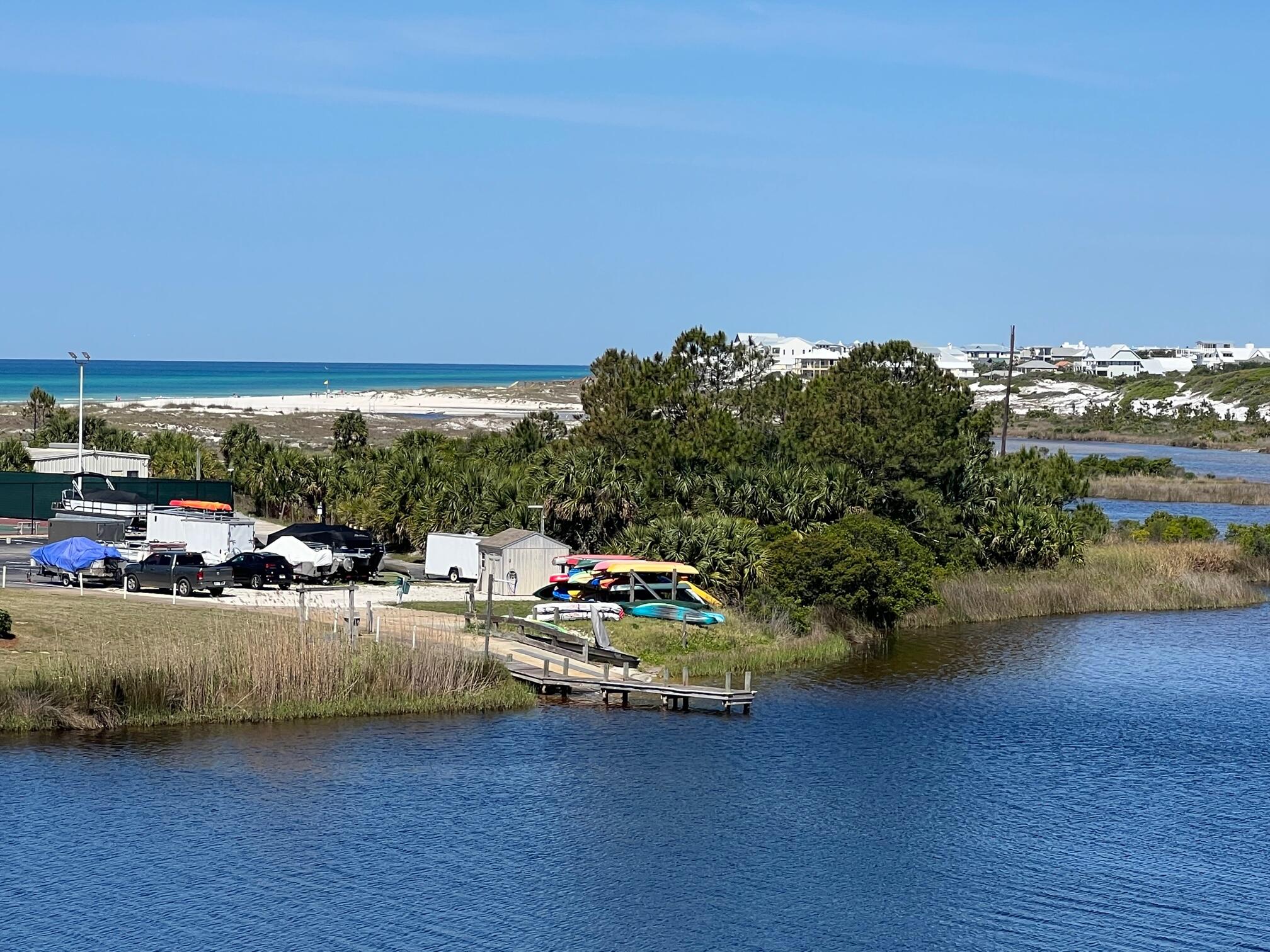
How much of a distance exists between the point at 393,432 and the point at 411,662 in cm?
11412

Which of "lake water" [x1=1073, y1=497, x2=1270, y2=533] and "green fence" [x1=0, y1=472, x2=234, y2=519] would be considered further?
"lake water" [x1=1073, y1=497, x2=1270, y2=533]

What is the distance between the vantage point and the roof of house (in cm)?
5741

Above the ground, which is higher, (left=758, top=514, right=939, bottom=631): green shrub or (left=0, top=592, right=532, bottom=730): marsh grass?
(left=758, top=514, right=939, bottom=631): green shrub

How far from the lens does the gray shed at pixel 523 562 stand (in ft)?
188

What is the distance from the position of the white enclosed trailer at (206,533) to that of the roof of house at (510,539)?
1040 centimetres

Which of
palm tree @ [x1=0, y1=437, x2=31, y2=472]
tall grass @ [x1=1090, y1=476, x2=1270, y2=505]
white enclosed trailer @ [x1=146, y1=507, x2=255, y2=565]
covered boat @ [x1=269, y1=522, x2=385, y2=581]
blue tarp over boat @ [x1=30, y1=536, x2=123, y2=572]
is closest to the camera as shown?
blue tarp over boat @ [x1=30, y1=536, x2=123, y2=572]

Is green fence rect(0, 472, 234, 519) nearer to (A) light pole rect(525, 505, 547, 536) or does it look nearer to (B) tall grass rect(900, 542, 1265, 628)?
(A) light pole rect(525, 505, 547, 536)

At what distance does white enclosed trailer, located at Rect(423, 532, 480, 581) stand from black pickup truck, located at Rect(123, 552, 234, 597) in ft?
28.0

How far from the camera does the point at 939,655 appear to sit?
2174 inches

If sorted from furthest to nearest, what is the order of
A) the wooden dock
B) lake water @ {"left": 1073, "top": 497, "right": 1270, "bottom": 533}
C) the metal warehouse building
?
1. lake water @ {"left": 1073, "top": 497, "right": 1270, "bottom": 533}
2. the metal warehouse building
3. the wooden dock

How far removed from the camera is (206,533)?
61.8 meters

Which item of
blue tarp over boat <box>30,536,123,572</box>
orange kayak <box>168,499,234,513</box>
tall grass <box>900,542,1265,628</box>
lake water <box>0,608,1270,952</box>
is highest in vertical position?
orange kayak <box>168,499,234,513</box>

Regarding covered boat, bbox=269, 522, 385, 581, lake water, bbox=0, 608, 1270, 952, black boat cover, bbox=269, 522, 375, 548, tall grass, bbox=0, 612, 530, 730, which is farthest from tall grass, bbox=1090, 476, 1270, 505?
tall grass, bbox=0, 612, 530, 730

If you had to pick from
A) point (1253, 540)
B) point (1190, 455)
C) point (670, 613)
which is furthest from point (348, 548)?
point (1190, 455)
